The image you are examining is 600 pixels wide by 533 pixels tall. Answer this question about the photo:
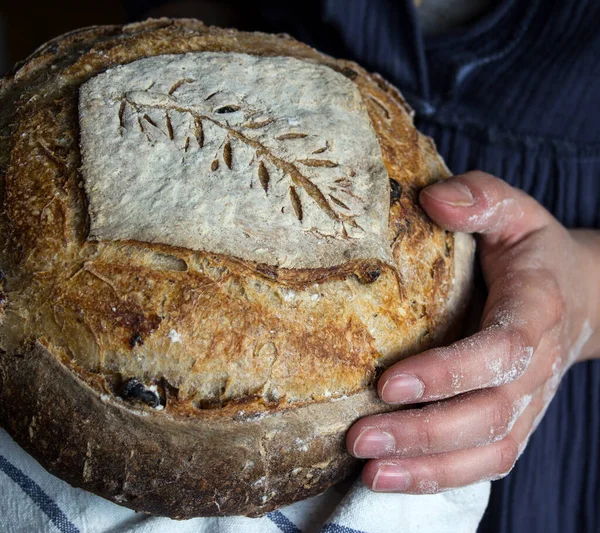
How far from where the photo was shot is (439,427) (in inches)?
34.2

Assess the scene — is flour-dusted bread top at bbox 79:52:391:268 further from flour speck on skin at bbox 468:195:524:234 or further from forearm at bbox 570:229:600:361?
forearm at bbox 570:229:600:361

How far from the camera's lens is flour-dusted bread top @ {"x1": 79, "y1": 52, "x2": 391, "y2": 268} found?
794 millimetres

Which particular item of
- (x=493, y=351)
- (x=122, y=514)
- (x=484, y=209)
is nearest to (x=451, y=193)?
(x=484, y=209)

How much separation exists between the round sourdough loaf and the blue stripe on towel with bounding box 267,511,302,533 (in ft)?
0.17

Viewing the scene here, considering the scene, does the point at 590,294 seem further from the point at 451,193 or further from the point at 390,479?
the point at 390,479

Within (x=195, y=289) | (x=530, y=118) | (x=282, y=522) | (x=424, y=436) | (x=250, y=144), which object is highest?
(x=250, y=144)

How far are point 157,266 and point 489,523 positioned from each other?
0.96 metres

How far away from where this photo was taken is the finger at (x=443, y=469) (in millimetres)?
868

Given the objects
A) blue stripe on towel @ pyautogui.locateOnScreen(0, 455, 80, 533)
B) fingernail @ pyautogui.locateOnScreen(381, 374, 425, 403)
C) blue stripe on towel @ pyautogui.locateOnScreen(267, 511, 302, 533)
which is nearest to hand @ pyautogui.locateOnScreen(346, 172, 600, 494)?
fingernail @ pyautogui.locateOnScreen(381, 374, 425, 403)

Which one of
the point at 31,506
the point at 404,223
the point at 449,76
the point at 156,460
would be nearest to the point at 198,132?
the point at 404,223

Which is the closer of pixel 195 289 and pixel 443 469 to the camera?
pixel 195 289

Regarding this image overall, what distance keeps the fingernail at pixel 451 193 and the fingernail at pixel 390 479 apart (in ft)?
1.26

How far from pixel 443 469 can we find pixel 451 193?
396mm

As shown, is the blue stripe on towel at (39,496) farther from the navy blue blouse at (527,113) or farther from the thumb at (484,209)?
the navy blue blouse at (527,113)
